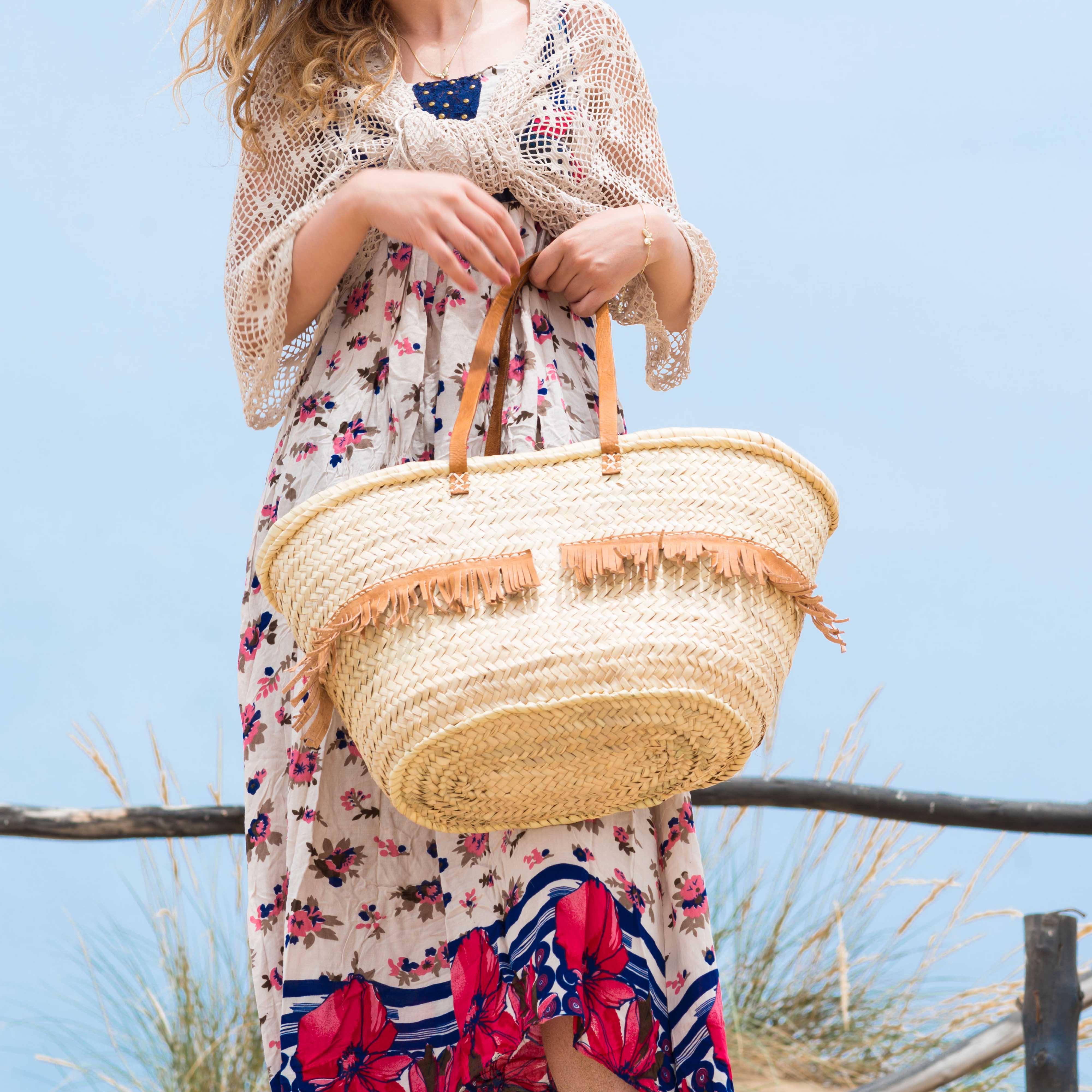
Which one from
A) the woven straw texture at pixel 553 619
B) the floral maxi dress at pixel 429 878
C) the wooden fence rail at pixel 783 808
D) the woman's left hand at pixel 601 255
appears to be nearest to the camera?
the woven straw texture at pixel 553 619

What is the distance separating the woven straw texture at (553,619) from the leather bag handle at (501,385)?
0.01m

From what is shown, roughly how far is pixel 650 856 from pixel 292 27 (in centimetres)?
105

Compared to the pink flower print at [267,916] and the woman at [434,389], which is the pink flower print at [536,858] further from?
the pink flower print at [267,916]

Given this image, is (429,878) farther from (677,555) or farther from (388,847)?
(677,555)

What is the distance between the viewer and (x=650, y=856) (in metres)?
1.10

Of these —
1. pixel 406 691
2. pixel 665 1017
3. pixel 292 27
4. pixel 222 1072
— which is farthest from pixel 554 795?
pixel 222 1072

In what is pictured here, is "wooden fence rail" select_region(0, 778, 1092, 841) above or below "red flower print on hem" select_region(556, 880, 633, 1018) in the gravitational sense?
above

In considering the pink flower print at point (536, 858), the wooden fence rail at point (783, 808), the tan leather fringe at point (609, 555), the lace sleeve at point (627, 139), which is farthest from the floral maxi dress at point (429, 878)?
the wooden fence rail at point (783, 808)

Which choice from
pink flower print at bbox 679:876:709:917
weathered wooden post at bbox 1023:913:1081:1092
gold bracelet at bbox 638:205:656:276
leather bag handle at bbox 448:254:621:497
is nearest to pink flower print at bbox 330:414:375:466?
leather bag handle at bbox 448:254:621:497

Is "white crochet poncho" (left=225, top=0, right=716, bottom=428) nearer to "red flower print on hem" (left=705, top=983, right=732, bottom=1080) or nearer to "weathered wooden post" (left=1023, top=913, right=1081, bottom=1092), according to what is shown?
"red flower print on hem" (left=705, top=983, right=732, bottom=1080)

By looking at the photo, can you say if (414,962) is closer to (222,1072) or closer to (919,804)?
(222,1072)

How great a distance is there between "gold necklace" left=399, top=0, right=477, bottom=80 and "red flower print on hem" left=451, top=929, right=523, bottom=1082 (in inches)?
37.8

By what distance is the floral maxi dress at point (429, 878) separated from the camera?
1.04 metres

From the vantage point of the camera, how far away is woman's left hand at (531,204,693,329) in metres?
1.15
